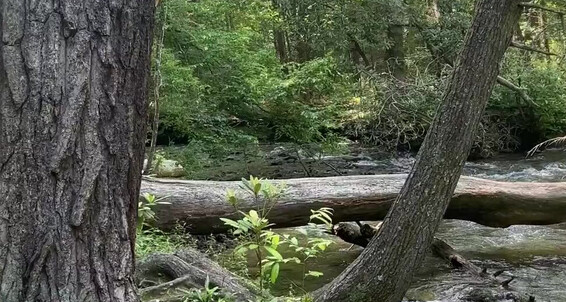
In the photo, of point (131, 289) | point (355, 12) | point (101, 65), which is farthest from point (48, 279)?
point (355, 12)

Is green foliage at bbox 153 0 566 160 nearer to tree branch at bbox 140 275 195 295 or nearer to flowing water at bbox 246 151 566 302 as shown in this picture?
flowing water at bbox 246 151 566 302

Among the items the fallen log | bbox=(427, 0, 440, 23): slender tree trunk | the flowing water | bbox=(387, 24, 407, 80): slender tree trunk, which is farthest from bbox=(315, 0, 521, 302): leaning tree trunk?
bbox=(427, 0, 440, 23): slender tree trunk

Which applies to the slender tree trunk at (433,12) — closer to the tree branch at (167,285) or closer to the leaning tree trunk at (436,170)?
the leaning tree trunk at (436,170)

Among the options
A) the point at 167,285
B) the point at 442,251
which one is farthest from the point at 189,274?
the point at 442,251

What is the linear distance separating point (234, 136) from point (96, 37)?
8.29 m

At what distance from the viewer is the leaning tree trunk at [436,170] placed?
3838mm

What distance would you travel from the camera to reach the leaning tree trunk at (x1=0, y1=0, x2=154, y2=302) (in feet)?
5.91

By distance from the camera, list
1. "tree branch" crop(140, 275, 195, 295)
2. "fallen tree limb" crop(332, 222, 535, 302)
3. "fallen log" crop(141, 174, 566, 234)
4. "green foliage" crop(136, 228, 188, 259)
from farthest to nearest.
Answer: "fallen log" crop(141, 174, 566, 234), "fallen tree limb" crop(332, 222, 535, 302), "green foliage" crop(136, 228, 188, 259), "tree branch" crop(140, 275, 195, 295)

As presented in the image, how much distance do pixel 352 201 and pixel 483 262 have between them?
5.32 ft

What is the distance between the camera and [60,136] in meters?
1.82

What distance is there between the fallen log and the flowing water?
463 millimetres

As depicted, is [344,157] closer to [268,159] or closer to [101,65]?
[268,159]

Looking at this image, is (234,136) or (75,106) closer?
(75,106)

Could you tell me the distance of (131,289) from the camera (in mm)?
2018
